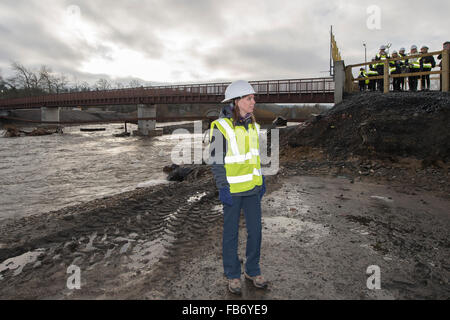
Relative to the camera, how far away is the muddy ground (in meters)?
3.00

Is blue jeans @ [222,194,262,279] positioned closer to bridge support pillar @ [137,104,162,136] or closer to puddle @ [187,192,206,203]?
puddle @ [187,192,206,203]

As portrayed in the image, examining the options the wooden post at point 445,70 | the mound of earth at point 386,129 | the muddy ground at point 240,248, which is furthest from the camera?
the wooden post at point 445,70

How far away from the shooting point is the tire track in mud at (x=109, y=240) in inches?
138

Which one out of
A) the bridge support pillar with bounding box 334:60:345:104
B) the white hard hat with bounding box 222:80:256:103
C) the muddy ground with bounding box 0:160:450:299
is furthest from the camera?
the bridge support pillar with bounding box 334:60:345:104

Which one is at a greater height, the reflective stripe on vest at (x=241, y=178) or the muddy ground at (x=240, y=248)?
the reflective stripe on vest at (x=241, y=178)

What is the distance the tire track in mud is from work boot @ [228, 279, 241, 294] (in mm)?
906

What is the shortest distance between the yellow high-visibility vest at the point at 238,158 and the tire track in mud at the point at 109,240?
59.3 inches

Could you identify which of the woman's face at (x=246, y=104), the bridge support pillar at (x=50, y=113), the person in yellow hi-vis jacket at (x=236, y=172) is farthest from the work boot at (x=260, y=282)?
the bridge support pillar at (x=50, y=113)

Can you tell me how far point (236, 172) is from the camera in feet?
9.22

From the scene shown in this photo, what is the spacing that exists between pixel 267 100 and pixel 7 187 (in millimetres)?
24303

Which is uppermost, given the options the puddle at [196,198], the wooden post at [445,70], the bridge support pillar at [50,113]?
the bridge support pillar at [50,113]

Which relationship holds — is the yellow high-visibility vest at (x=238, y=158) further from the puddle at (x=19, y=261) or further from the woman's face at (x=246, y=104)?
the puddle at (x=19, y=261)

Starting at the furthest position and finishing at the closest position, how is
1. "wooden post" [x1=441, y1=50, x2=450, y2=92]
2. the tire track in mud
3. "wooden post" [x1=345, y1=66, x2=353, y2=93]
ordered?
"wooden post" [x1=345, y1=66, x2=353, y2=93], "wooden post" [x1=441, y1=50, x2=450, y2=92], the tire track in mud

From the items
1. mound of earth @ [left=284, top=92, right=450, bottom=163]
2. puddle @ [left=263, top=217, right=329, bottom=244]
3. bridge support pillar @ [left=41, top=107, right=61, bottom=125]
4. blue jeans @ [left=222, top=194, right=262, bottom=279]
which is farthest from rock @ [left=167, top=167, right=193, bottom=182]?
bridge support pillar @ [left=41, top=107, right=61, bottom=125]
